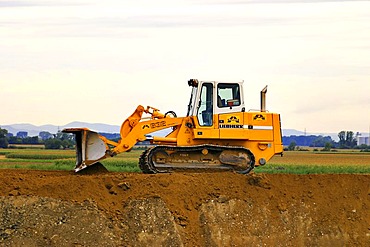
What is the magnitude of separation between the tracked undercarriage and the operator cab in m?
0.95

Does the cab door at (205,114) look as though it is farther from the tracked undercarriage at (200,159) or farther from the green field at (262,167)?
the green field at (262,167)

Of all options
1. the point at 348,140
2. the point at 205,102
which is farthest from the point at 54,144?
the point at 205,102

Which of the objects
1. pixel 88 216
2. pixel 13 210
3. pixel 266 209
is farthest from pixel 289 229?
pixel 13 210

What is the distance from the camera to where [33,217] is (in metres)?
21.1

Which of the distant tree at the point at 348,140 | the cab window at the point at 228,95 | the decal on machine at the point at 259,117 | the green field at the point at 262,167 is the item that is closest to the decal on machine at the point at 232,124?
the cab window at the point at 228,95

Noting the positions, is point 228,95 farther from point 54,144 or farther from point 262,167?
point 54,144

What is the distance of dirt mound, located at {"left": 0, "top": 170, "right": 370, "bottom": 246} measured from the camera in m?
21.2

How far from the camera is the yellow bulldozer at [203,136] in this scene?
26531 millimetres

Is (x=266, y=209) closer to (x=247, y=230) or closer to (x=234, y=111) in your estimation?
(x=247, y=230)

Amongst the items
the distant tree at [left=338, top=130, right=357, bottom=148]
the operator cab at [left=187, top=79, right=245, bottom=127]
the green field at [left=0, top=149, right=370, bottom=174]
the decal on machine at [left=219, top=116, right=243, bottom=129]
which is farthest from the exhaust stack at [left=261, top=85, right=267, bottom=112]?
the distant tree at [left=338, top=130, right=357, bottom=148]

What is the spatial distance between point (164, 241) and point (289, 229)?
12.9ft

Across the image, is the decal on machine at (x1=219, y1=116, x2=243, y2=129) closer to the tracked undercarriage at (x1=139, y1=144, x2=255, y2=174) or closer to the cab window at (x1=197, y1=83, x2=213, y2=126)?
the cab window at (x1=197, y1=83, x2=213, y2=126)

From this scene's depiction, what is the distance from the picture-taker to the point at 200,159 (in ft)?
87.9

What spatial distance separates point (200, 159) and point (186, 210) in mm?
4219
